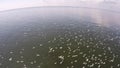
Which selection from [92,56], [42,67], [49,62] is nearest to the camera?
[42,67]

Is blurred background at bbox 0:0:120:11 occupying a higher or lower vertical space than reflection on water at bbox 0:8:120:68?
lower

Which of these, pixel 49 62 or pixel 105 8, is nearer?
pixel 49 62

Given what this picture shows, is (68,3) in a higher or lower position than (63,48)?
lower

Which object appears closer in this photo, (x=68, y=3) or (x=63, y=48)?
(x=63, y=48)

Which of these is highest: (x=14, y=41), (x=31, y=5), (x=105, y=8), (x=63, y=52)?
(x=63, y=52)

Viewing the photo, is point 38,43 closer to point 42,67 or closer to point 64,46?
point 64,46

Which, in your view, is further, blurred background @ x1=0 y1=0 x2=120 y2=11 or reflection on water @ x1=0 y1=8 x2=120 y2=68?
blurred background @ x1=0 y1=0 x2=120 y2=11

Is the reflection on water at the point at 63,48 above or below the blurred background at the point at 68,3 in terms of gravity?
above

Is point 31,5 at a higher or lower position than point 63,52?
lower

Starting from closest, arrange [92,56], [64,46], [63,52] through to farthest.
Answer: [92,56]
[63,52]
[64,46]

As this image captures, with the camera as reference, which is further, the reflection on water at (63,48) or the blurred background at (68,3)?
the blurred background at (68,3)

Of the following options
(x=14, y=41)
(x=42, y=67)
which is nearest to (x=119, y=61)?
(x=42, y=67)
